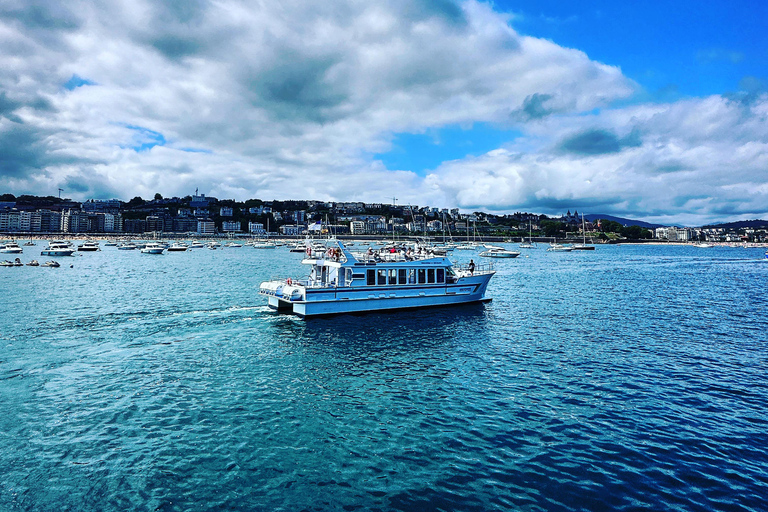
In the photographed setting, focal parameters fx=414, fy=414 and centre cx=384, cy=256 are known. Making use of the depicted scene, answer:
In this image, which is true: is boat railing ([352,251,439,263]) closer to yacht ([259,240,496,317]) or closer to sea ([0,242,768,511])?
yacht ([259,240,496,317])

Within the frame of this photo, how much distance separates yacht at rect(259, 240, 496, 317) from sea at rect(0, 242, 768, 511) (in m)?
1.95

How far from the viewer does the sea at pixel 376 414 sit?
41.7 feet

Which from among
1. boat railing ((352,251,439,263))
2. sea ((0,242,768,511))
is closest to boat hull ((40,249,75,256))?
sea ((0,242,768,511))

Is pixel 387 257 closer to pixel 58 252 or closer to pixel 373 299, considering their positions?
pixel 373 299

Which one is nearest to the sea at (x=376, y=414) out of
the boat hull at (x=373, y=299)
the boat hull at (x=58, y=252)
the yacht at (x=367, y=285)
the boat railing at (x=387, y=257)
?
the boat hull at (x=373, y=299)

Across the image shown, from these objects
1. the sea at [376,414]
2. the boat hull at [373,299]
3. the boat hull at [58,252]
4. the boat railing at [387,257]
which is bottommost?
the sea at [376,414]

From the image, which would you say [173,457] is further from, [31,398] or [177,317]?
[177,317]

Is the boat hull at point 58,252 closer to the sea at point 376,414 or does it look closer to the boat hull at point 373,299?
the sea at point 376,414

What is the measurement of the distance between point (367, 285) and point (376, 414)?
2162cm

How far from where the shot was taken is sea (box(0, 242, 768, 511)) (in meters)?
12.7

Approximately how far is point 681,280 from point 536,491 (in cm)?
7969

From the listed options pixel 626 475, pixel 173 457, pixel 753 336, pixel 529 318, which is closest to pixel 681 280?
pixel 753 336

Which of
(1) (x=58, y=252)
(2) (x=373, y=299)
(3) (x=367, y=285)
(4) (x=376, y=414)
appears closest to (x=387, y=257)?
(3) (x=367, y=285)

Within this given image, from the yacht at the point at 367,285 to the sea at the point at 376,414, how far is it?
195cm
